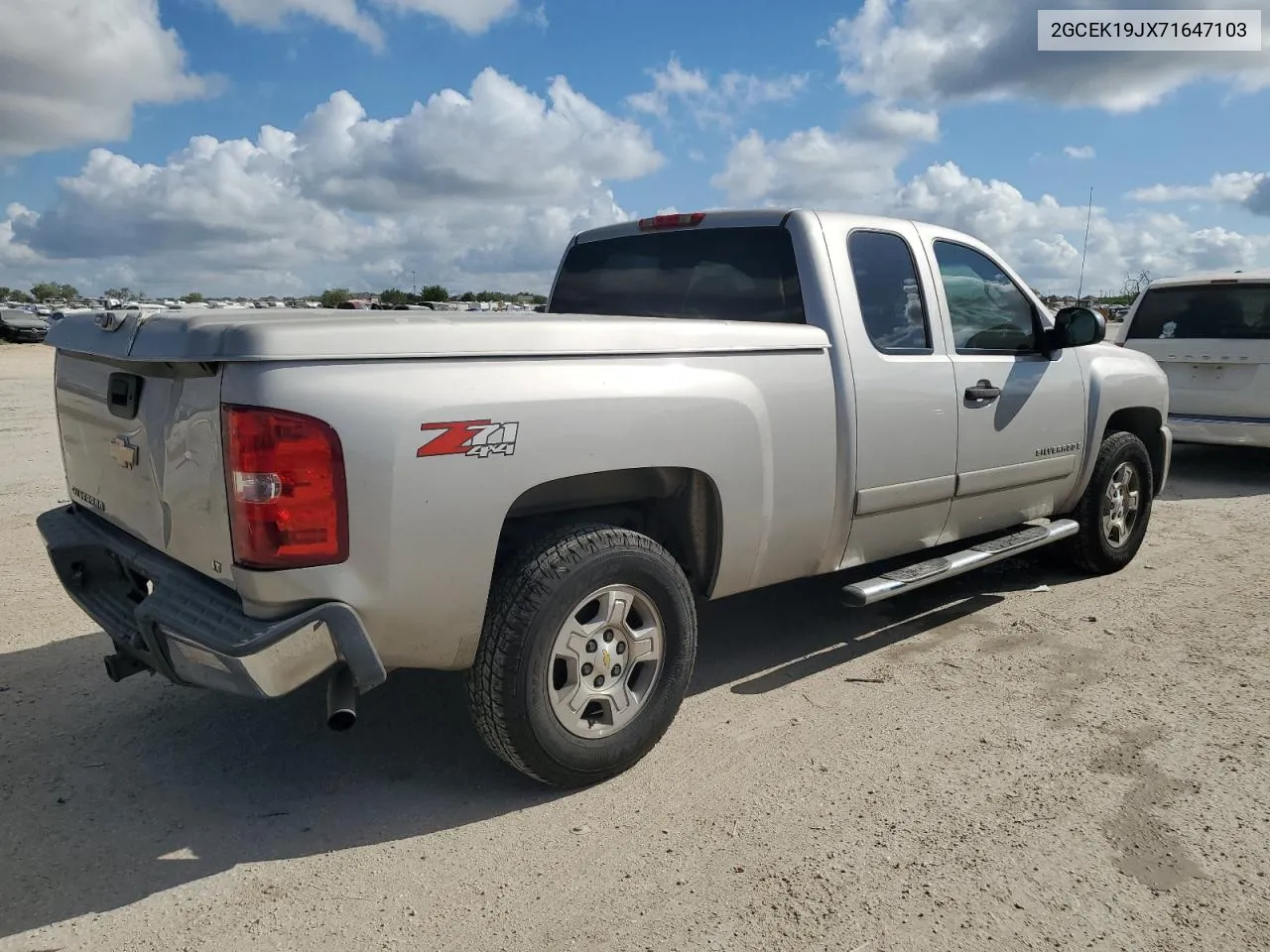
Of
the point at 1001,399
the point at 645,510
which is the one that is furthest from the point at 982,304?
the point at 645,510

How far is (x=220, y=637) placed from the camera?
8.57 ft

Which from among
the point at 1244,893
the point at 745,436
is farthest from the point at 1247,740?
the point at 745,436

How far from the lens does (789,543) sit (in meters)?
3.77

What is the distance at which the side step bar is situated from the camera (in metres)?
4.01

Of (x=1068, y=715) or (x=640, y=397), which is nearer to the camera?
(x=640, y=397)

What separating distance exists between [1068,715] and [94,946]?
3.35 metres

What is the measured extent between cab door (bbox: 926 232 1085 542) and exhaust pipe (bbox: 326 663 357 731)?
289cm

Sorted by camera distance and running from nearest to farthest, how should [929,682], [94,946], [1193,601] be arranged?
[94,946], [929,682], [1193,601]

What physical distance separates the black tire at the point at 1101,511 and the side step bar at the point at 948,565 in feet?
0.84

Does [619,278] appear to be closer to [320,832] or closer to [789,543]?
[789,543]

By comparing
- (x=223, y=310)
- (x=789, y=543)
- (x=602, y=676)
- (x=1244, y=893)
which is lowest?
(x=1244, y=893)

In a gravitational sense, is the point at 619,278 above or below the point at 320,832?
above

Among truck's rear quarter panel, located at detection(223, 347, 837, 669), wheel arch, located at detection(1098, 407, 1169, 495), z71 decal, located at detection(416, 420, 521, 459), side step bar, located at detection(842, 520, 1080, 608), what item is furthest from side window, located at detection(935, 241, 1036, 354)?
z71 decal, located at detection(416, 420, 521, 459)

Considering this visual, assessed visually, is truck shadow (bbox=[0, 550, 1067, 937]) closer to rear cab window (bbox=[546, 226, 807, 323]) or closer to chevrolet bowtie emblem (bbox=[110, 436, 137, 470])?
chevrolet bowtie emblem (bbox=[110, 436, 137, 470])
